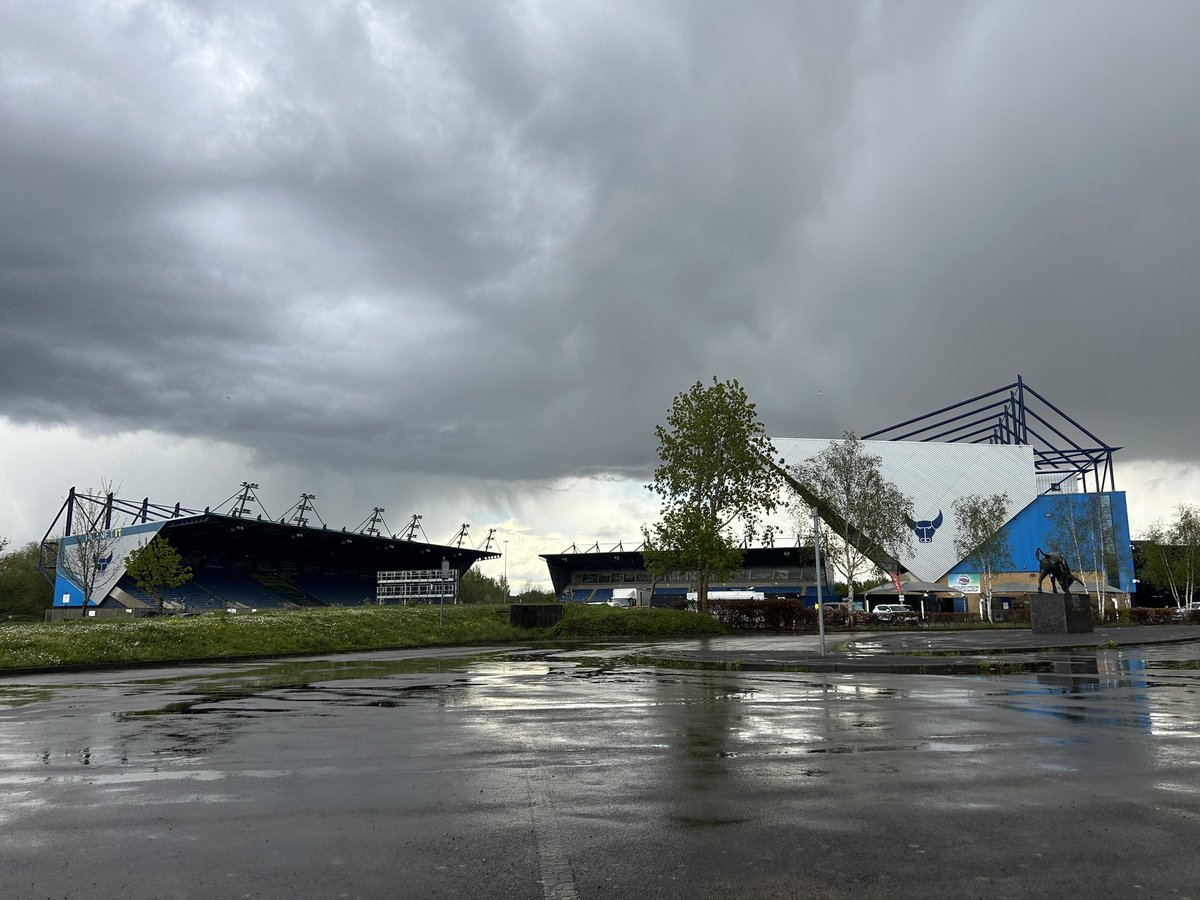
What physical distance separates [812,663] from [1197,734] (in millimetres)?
10861

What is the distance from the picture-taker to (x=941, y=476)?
97562mm

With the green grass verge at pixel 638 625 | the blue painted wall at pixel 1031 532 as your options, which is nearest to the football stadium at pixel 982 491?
the blue painted wall at pixel 1031 532

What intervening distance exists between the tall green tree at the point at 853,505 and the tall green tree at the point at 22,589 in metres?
97.8

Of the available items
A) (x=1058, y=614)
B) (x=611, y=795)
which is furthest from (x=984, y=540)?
(x=611, y=795)

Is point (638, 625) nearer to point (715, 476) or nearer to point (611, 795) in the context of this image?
point (715, 476)

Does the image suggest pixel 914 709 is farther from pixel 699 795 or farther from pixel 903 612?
pixel 903 612

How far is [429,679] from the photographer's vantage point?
18047 millimetres

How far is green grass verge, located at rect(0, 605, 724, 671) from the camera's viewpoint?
2553cm

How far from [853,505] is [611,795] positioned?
169 ft

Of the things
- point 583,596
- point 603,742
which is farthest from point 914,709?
point 583,596

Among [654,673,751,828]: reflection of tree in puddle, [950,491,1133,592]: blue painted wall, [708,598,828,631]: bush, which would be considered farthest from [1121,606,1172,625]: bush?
[654,673,751,828]: reflection of tree in puddle

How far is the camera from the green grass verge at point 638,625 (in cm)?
3975

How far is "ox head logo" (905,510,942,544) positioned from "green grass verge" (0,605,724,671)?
59.7m

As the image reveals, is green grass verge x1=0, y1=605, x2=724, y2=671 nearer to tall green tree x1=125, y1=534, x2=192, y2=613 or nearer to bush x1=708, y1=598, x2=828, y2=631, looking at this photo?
bush x1=708, y1=598, x2=828, y2=631
